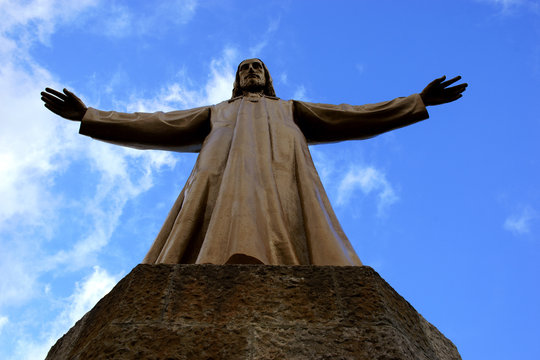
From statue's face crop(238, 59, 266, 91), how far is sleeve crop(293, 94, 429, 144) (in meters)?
0.70

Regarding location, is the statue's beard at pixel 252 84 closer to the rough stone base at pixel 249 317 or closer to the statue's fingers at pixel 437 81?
the statue's fingers at pixel 437 81

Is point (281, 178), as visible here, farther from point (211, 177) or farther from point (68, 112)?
point (68, 112)

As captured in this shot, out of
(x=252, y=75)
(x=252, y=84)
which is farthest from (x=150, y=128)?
(x=252, y=75)

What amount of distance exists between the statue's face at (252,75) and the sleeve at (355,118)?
0.70 m

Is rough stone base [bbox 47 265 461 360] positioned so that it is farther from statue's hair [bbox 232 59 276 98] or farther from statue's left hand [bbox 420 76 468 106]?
statue's hair [bbox 232 59 276 98]

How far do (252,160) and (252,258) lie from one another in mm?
1448

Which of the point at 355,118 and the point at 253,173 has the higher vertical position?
the point at 355,118

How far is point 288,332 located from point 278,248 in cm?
115

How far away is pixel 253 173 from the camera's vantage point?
4449 millimetres

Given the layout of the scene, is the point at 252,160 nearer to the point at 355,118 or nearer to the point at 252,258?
the point at 252,258

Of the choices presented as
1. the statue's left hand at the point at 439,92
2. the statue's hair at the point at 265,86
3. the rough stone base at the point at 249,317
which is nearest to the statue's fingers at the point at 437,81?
the statue's left hand at the point at 439,92

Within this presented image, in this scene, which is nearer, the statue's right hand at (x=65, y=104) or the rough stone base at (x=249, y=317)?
the rough stone base at (x=249, y=317)

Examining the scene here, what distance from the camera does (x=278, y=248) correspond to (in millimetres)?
3695

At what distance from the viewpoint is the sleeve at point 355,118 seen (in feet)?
20.1
